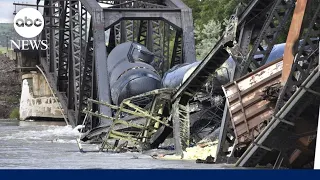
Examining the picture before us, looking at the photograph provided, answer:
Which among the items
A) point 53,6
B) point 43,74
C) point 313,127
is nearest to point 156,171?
point 313,127

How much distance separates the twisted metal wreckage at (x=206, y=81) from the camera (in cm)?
1881

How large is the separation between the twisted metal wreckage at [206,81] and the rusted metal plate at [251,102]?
0.02 m

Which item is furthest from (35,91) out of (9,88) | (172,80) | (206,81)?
(206,81)

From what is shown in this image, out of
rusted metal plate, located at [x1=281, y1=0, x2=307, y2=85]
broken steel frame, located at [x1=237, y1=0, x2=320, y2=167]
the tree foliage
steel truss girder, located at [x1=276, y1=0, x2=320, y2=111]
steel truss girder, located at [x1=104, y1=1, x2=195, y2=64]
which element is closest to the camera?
broken steel frame, located at [x1=237, y1=0, x2=320, y2=167]

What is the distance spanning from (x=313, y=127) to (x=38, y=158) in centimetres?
913

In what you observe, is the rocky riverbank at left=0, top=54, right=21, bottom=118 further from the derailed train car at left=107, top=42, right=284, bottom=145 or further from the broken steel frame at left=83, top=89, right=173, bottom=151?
the broken steel frame at left=83, top=89, right=173, bottom=151

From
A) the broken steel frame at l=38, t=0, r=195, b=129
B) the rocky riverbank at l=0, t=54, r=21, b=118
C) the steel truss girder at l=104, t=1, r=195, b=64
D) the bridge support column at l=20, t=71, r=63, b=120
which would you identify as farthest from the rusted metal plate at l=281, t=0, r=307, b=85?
the rocky riverbank at l=0, t=54, r=21, b=118

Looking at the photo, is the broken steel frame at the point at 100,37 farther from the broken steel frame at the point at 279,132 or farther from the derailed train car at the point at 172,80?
the broken steel frame at the point at 279,132

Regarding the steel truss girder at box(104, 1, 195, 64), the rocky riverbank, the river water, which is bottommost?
the rocky riverbank

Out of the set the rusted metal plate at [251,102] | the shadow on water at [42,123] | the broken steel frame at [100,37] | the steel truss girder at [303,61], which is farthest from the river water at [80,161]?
the shadow on water at [42,123]

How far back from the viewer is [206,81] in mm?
26641

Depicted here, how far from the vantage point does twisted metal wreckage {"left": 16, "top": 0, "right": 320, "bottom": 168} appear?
61.7 feet

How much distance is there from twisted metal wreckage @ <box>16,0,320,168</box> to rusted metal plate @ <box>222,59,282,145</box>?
0.9 inches

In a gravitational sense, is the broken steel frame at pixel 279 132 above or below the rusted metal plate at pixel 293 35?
below
